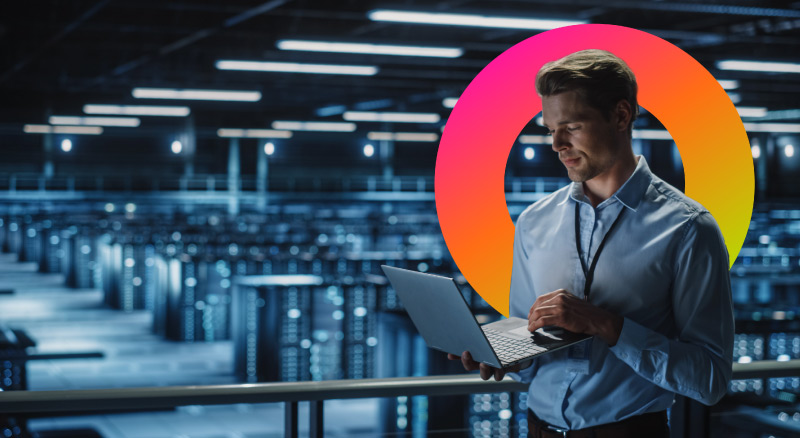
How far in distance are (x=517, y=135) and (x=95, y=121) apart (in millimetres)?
24503

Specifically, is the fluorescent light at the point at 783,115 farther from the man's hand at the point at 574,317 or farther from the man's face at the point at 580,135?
the man's hand at the point at 574,317

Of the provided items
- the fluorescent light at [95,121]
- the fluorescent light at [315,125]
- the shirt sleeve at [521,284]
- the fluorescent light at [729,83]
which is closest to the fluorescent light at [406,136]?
the fluorescent light at [315,125]

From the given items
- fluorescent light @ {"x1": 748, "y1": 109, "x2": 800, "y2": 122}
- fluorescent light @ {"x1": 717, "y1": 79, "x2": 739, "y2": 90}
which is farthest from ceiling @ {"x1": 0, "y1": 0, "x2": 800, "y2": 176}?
fluorescent light @ {"x1": 748, "y1": 109, "x2": 800, "y2": 122}

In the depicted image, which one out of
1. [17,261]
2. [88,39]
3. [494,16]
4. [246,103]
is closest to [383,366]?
[494,16]

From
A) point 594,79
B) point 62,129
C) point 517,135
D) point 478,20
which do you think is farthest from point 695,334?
point 62,129

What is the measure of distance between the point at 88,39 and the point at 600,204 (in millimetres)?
16993

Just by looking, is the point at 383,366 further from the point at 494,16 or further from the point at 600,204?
the point at 600,204

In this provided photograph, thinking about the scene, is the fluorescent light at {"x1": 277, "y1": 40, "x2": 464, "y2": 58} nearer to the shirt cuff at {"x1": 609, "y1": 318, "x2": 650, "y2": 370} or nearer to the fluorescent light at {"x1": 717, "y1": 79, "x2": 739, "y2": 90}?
the shirt cuff at {"x1": 609, "y1": 318, "x2": 650, "y2": 370}

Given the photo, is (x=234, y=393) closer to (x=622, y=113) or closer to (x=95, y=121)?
(x=622, y=113)

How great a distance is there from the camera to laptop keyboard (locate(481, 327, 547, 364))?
127cm

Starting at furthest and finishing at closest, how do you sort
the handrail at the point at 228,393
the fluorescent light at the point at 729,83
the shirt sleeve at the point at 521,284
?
1. the fluorescent light at the point at 729,83
2. the handrail at the point at 228,393
3. the shirt sleeve at the point at 521,284

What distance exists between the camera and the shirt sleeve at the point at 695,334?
1.28 m

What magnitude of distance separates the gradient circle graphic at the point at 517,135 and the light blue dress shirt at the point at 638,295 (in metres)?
0.52

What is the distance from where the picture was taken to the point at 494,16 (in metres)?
7.16
